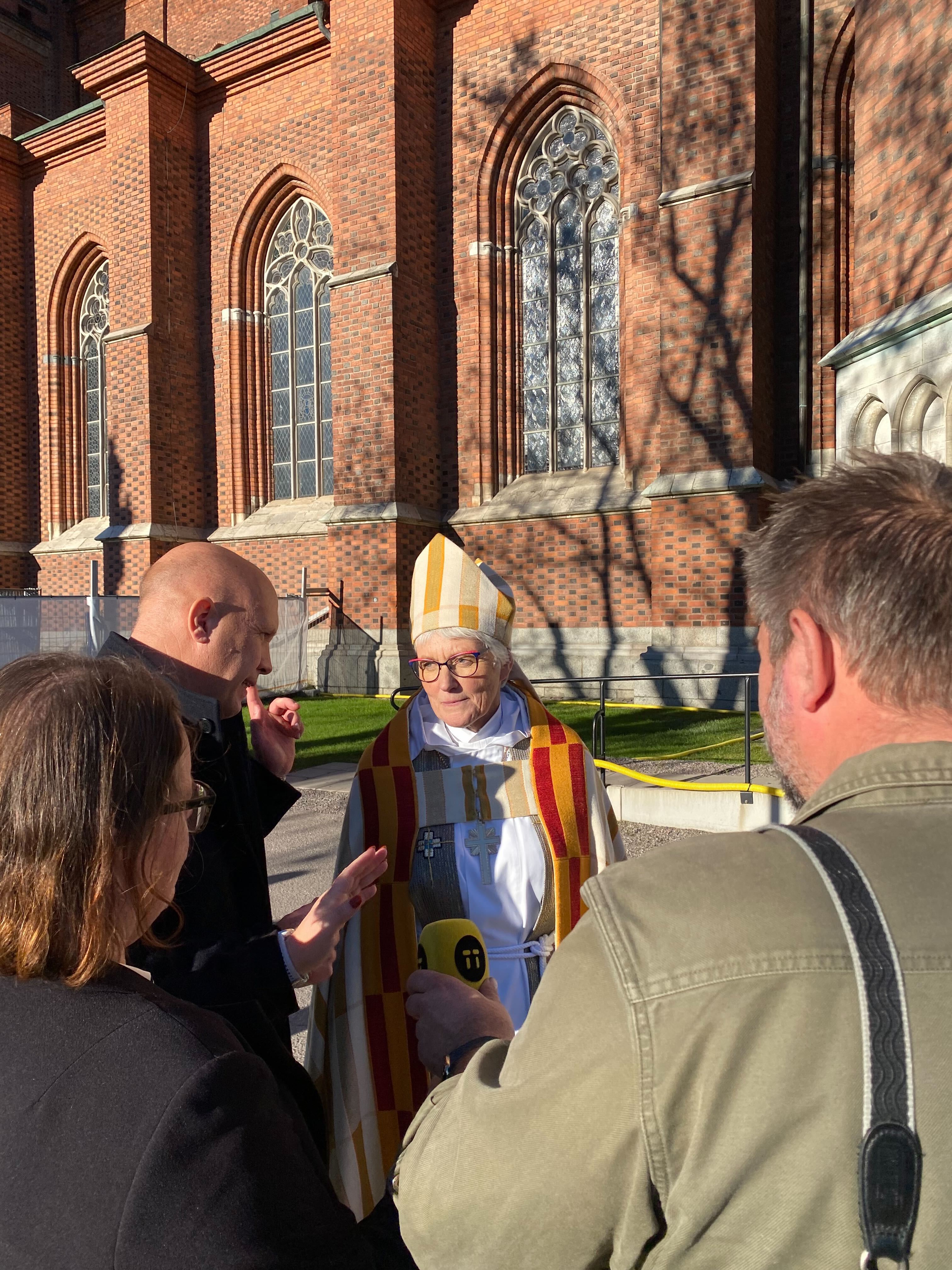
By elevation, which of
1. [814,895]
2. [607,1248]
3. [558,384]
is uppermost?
[558,384]

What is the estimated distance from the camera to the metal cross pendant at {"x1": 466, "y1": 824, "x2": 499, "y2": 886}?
2.36 m

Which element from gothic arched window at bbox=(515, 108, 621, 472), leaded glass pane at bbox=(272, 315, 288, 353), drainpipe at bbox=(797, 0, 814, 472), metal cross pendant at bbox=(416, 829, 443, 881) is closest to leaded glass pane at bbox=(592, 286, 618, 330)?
gothic arched window at bbox=(515, 108, 621, 472)

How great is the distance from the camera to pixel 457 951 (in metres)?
1.92

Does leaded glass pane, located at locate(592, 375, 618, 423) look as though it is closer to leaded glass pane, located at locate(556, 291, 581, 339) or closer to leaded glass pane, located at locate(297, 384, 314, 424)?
leaded glass pane, located at locate(556, 291, 581, 339)

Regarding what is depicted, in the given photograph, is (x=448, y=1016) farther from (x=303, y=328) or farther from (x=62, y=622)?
(x=303, y=328)

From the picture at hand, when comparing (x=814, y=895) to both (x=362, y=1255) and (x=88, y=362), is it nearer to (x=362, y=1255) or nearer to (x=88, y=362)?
(x=362, y=1255)

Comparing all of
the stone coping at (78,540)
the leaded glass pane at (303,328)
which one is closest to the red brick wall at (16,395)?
the stone coping at (78,540)

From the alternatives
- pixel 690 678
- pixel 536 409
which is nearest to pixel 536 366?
pixel 536 409

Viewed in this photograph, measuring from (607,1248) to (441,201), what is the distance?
46.2ft

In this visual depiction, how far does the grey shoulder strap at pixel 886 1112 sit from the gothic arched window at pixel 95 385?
60.3ft

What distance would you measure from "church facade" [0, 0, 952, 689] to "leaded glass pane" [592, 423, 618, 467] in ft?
0.14

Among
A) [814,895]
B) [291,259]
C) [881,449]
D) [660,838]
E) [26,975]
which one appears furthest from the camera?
[291,259]

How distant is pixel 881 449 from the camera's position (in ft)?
25.0

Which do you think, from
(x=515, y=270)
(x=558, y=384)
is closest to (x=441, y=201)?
(x=515, y=270)
